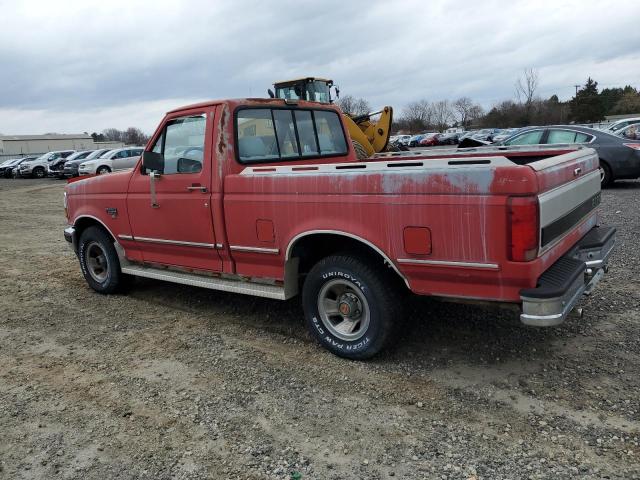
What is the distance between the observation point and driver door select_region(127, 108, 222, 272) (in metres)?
4.72

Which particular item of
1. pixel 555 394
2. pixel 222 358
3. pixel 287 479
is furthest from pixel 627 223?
pixel 287 479

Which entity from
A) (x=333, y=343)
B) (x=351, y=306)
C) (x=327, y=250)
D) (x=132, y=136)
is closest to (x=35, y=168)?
(x=327, y=250)

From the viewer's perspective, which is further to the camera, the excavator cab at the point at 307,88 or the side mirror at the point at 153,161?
the excavator cab at the point at 307,88

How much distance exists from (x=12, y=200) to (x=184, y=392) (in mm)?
19980

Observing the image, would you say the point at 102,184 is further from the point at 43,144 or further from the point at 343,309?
the point at 43,144

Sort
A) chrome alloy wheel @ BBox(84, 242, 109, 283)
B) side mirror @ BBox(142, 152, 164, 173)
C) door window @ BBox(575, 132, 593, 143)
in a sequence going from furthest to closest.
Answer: door window @ BBox(575, 132, 593, 143)
chrome alloy wheel @ BBox(84, 242, 109, 283)
side mirror @ BBox(142, 152, 164, 173)

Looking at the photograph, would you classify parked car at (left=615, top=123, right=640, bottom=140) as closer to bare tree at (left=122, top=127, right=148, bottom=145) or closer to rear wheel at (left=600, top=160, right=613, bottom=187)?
rear wheel at (left=600, top=160, right=613, bottom=187)

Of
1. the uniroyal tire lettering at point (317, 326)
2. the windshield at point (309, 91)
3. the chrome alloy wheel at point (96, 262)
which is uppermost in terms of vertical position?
the windshield at point (309, 91)

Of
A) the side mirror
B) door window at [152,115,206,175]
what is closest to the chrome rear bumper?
door window at [152,115,206,175]

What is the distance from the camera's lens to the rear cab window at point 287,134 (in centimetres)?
475

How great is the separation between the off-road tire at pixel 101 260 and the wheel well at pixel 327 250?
2.63 meters

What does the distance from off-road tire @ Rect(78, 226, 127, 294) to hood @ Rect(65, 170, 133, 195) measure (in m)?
0.47

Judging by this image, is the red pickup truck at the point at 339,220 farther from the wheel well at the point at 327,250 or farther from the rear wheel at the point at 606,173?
the rear wheel at the point at 606,173

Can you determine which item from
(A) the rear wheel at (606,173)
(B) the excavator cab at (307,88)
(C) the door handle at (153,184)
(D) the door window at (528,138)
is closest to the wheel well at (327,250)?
(C) the door handle at (153,184)
